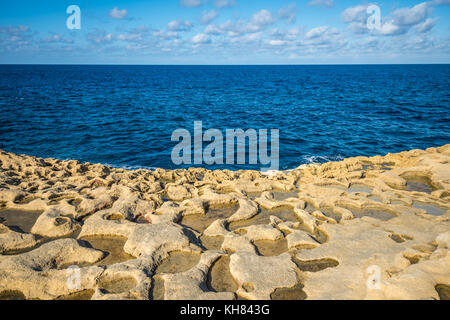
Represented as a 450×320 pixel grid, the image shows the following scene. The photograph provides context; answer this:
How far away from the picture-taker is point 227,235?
7.23 m

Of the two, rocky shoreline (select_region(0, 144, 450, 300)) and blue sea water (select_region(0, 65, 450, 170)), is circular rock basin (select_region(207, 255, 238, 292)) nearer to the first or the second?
rocky shoreline (select_region(0, 144, 450, 300))

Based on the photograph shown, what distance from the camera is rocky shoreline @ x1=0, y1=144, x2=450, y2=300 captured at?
5402mm

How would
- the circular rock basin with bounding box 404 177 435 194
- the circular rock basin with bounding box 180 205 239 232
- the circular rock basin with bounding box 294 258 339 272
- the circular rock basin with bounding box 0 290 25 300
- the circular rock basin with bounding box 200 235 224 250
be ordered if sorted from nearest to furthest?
1. the circular rock basin with bounding box 0 290 25 300
2. the circular rock basin with bounding box 294 258 339 272
3. the circular rock basin with bounding box 200 235 224 250
4. the circular rock basin with bounding box 180 205 239 232
5. the circular rock basin with bounding box 404 177 435 194

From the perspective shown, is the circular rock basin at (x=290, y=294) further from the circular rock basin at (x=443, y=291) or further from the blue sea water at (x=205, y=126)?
the blue sea water at (x=205, y=126)

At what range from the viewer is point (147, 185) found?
1066 cm

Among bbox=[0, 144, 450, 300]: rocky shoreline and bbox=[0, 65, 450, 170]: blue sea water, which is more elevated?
bbox=[0, 65, 450, 170]: blue sea water

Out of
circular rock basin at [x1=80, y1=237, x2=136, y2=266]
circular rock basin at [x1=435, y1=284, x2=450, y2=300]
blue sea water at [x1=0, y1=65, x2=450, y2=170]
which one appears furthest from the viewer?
blue sea water at [x1=0, y1=65, x2=450, y2=170]

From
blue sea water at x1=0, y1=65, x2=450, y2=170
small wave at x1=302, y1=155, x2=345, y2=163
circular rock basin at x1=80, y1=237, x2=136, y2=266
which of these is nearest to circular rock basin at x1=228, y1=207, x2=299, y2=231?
circular rock basin at x1=80, y1=237, x2=136, y2=266
